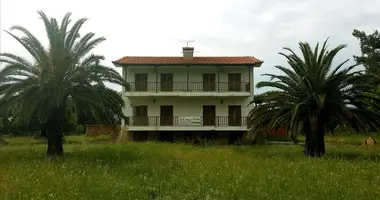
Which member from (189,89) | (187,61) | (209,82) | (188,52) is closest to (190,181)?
(189,89)

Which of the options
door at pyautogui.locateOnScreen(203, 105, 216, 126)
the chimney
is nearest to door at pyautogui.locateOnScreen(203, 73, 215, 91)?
door at pyautogui.locateOnScreen(203, 105, 216, 126)

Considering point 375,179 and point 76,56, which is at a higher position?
point 76,56

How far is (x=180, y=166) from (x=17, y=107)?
8.86 metres

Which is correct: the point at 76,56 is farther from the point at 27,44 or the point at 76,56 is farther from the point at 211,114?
the point at 211,114

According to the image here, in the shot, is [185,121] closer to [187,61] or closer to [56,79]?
[187,61]

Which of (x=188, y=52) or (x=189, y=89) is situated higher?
(x=188, y=52)

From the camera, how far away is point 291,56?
19672 mm

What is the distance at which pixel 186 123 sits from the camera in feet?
118

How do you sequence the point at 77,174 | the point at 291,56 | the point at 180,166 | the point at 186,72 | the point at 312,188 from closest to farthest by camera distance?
the point at 312,188 < the point at 77,174 < the point at 180,166 < the point at 291,56 < the point at 186,72

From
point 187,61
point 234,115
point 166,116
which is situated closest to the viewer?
point 166,116

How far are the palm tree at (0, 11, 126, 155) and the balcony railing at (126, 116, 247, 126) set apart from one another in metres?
16.3

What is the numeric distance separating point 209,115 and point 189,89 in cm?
308

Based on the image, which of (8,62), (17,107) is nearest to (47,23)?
(8,62)

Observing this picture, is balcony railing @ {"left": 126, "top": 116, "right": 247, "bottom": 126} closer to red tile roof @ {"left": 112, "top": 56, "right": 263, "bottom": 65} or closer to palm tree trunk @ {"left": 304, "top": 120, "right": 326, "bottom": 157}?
red tile roof @ {"left": 112, "top": 56, "right": 263, "bottom": 65}
